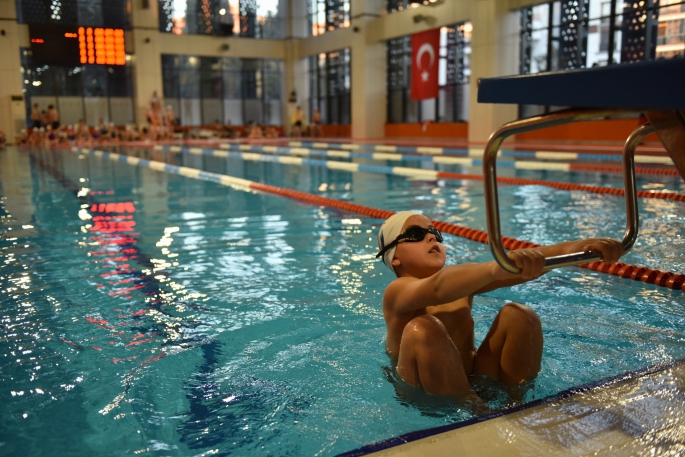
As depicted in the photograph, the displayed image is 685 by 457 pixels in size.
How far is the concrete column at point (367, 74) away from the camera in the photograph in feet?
86.9

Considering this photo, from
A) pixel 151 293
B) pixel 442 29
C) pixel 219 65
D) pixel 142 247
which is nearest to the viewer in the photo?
pixel 151 293

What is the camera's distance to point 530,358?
2213 millimetres

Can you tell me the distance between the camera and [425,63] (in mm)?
23766

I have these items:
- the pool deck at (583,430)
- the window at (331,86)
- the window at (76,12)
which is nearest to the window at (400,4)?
the window at (331,86)

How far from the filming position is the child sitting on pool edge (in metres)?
2.04

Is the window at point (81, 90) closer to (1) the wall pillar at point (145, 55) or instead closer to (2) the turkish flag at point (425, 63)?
(1) the wall pillar at point (145, 55)

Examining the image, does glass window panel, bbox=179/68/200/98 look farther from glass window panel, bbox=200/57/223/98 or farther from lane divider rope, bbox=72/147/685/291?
lane divider rope, bbox=72/147/685/291

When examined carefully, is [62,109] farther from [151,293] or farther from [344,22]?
[151,293]

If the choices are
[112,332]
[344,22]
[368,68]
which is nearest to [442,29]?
[368,68]

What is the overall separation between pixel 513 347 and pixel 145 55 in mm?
30009

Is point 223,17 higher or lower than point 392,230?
higher

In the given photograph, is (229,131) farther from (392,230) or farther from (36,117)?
(392,230)

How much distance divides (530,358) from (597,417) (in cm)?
36

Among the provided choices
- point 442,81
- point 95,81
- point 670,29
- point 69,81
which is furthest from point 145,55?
point 670,29
